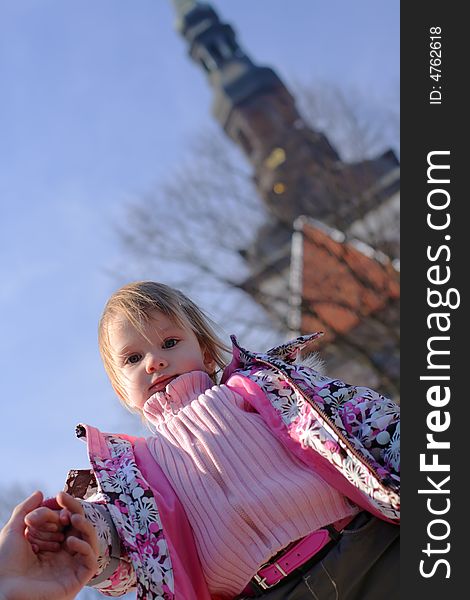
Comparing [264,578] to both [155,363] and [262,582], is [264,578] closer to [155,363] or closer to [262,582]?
[262,582]

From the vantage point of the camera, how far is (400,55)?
2811 millimetres

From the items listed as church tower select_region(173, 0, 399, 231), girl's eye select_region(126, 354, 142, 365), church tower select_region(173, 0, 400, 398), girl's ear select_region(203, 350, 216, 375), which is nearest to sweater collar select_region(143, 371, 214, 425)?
girl's eye select_region(126, 354, 142, 365)

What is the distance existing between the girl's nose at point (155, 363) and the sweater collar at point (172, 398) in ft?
0.19

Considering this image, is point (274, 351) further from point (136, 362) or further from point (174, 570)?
point (174, 570)

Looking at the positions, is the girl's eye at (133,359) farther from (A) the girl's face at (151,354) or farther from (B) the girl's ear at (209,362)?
(B) the girl's ear at (209,362)

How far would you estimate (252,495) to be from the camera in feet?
7.76

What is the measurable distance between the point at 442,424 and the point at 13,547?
1.01 m

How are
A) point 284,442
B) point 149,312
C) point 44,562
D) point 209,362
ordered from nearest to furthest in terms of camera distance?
1. point 44,562
2. point 284,442
3. point 149,312
4. point 209,362

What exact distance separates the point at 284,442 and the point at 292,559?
1.00 feet

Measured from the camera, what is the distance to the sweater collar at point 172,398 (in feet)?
8.69

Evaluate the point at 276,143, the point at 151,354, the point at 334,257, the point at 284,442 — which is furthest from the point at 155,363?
the point at 276,143

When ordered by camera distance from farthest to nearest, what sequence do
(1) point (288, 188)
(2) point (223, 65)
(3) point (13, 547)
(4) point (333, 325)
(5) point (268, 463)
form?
(2) point (223, 65)
(1) point (288, 188)
(4) point (333, 325)
(5) point (268, 463)
(3) point (13, 547)

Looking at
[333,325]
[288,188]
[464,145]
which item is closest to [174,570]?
[464,145]

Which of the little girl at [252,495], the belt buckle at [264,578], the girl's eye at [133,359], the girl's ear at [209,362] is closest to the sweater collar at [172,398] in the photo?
the little girl at [252,495]
